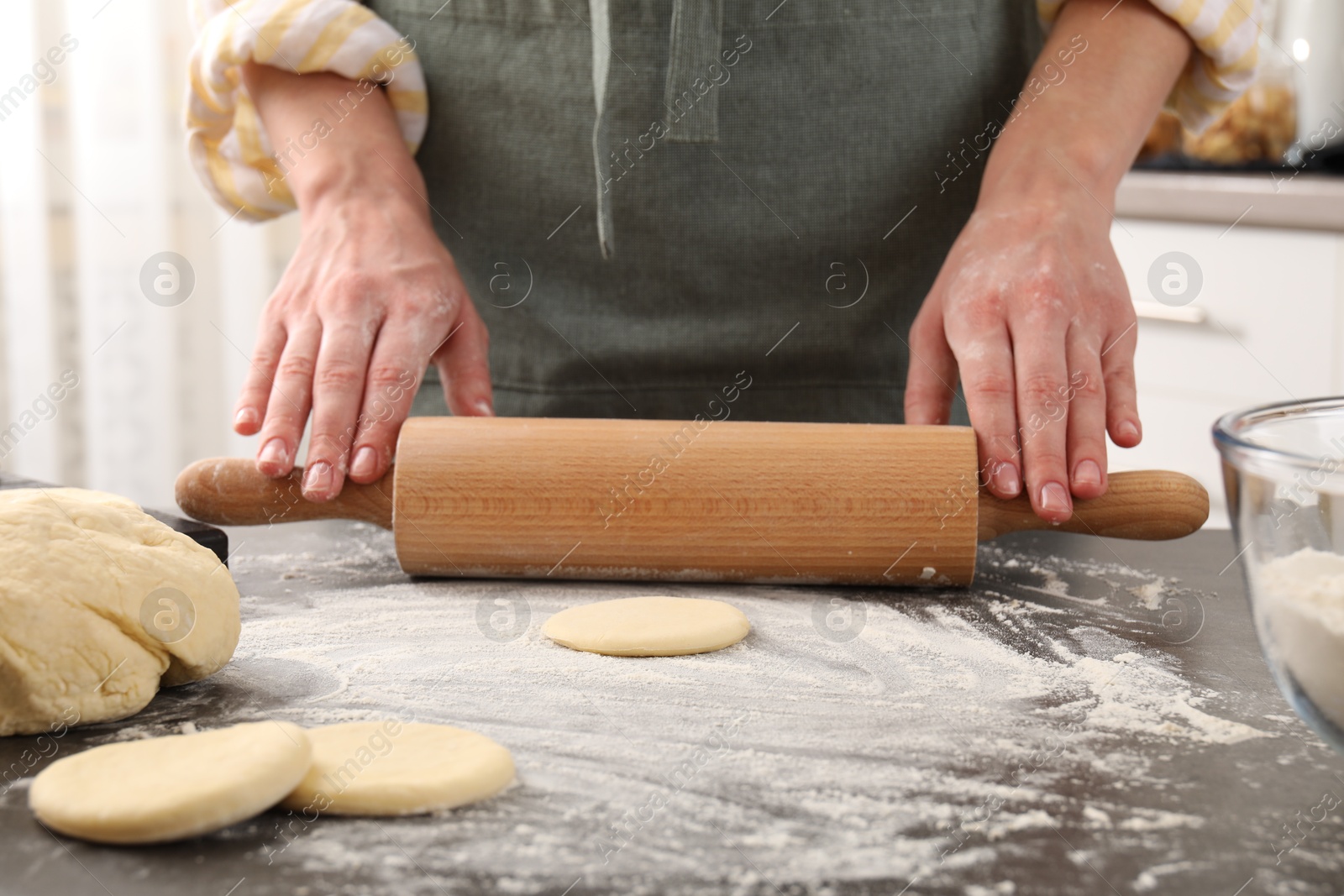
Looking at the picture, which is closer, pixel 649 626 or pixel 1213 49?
pixel 649 626

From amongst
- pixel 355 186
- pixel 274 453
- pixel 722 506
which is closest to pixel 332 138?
pixel 355 186

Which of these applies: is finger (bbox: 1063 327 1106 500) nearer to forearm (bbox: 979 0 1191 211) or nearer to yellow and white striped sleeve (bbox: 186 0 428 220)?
forearm (bbox: 979 0 1191 211)

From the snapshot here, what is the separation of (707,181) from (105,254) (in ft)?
5.33

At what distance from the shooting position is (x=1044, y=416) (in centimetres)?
96

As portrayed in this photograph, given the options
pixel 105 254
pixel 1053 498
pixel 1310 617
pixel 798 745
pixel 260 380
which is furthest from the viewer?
pixel 105 254

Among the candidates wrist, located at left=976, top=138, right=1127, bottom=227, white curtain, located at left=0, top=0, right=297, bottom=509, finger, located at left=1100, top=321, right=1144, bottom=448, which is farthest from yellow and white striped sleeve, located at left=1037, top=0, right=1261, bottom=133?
white curtain, located at left=0, top=0, right=297, bottom=509

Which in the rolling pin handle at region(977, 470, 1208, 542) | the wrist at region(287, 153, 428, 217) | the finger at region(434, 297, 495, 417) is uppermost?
the wrist at region(287, 153, 428, 217)

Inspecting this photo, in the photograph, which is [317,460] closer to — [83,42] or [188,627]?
[188,627]

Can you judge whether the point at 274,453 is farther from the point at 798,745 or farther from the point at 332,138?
the point at 798,745

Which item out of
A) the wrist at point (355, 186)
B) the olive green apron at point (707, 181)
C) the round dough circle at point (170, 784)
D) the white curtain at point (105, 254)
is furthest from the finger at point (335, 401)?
the white curtain at point (105, 254)

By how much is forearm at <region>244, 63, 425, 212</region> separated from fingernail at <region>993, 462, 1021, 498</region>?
639mm

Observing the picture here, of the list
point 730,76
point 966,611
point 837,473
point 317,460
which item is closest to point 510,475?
point 317,460

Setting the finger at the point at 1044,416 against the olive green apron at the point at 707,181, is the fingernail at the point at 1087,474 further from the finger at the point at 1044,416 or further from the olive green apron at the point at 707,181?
the olive green apron at the point at 707,181

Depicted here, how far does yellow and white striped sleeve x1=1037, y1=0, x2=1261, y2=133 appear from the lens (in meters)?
1.14
